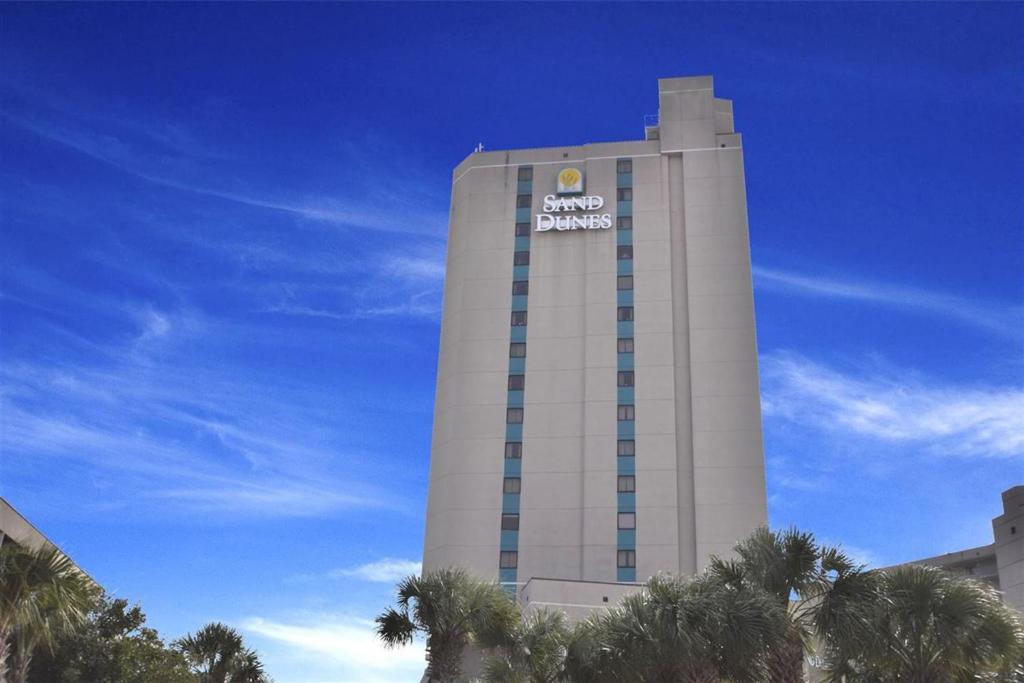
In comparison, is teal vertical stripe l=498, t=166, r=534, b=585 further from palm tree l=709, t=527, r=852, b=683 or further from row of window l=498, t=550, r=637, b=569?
palm tree l=709, t=527, r=852, b=683

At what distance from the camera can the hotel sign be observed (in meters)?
81.2

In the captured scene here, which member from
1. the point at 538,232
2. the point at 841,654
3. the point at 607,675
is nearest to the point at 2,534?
the point at 607,675

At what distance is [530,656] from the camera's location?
3475cm

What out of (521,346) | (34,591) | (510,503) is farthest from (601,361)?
(34,591)

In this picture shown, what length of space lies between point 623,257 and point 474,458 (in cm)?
2128

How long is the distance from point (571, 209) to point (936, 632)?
197 feet

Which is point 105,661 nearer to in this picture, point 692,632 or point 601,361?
point 692,632

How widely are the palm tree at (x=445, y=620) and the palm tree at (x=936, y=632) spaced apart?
12.8 meters

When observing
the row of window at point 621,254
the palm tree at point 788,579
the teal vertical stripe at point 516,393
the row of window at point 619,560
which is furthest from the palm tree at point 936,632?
the row of window at point 621,254

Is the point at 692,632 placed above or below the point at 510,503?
below

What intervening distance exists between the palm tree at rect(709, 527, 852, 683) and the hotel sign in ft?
176

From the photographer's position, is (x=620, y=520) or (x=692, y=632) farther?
(x=620, y=520)

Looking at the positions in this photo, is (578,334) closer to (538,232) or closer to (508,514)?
(538,232)

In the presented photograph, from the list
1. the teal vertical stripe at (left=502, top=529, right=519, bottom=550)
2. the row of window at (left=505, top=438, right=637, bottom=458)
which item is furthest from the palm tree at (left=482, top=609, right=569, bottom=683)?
the row of window at (left=505, top=438, right=637, bottom=458)
